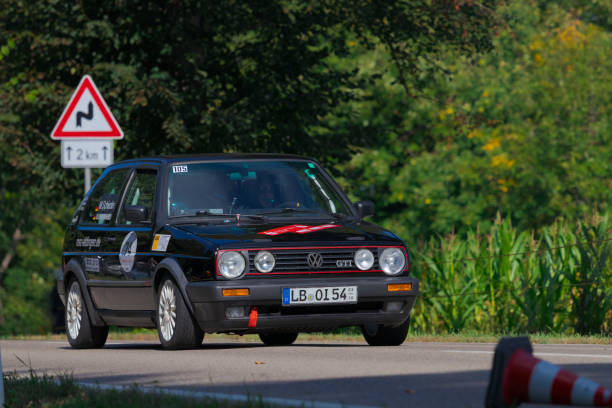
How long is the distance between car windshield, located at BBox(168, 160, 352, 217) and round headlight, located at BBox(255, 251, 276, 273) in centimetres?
101

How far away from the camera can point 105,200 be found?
42.1 feet

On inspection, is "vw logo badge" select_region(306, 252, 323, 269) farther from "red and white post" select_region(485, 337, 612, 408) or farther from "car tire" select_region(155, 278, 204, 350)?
"red and white post" select_region(485, 337, 612, 408)

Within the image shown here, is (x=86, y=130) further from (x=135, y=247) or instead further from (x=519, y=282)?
(x=519, y=282)

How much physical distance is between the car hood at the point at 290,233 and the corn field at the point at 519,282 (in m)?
3.87

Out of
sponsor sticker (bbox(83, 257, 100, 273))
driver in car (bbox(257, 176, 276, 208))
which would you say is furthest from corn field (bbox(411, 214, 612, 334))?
sponsor sticker (bbox(83, 257, 100, 273))

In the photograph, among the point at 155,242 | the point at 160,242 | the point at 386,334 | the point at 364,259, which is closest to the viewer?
the point at 364,259

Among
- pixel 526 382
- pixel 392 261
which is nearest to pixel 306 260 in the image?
pixel 392 261

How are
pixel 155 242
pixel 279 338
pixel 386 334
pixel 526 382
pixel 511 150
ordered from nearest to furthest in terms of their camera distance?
pixel 526 382 < pixel 155 242 < pixel 386 334 < pixel 279 338 < pixel 511 150

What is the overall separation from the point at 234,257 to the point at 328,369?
1.84 metres

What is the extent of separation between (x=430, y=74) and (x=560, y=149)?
18141 mm

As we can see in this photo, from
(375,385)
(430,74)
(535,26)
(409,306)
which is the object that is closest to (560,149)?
(535,26)

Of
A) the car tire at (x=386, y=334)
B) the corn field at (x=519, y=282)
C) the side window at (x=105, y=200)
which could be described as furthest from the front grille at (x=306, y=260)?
the corn field at (x=519, y=282)

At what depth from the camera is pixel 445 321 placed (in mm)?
16375

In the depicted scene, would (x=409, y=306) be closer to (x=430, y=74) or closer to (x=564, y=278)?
(x=564, y=278)
